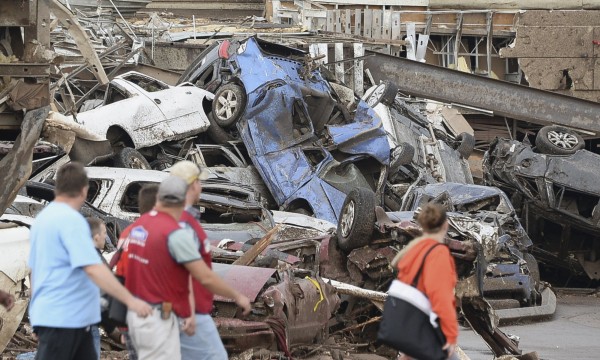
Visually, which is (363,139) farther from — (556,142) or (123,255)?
(123,255)

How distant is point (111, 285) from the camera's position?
5879 mm

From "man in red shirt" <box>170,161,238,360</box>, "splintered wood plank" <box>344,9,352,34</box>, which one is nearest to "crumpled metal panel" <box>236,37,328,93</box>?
"splintered wood plank" <box>344,9,352,34</box>

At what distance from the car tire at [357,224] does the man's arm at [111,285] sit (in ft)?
19.0

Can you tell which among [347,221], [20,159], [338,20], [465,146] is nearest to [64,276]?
[20,159]

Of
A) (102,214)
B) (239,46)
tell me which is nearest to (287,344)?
(102,214)

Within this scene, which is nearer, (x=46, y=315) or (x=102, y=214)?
(x=46, y=315)

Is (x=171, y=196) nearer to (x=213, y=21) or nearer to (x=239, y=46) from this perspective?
(x=239, y=46)

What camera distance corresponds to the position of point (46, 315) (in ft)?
20.0

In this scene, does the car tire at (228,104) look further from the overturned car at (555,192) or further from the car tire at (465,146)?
the car tire at (465,146)

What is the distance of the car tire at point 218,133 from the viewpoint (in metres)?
19.4

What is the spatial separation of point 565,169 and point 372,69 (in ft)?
30.5

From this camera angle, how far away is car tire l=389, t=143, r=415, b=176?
19.2 meters

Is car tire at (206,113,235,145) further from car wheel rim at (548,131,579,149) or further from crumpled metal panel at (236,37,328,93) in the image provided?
car wheel rim at (548,131,579,149)

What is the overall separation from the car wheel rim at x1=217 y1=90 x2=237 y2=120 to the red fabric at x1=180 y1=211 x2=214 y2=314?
41.9 feet
